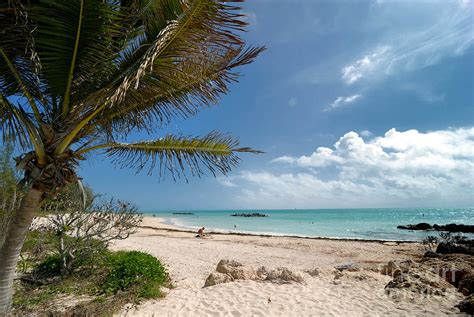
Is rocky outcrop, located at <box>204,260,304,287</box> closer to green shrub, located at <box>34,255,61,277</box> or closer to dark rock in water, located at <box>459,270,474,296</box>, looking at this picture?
dark rock in water, located at <box>459,270,474,296</box>

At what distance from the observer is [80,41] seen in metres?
3.43

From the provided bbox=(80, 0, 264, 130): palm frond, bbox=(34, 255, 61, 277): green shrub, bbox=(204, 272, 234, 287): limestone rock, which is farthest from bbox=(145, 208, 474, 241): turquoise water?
bbox=(80, 0, 264, 130): palm frond

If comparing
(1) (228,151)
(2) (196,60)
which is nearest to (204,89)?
(2) (196,60)

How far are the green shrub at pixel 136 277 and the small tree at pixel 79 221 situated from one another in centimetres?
100

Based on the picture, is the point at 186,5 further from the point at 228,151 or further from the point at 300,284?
the point at 300,284

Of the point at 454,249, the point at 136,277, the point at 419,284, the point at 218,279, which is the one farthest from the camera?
the point at 454,249

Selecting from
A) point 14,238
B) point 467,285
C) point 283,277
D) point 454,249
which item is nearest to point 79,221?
point 14,238

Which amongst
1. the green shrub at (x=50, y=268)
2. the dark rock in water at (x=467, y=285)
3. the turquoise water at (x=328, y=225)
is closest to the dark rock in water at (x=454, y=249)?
the dark rock in water at (x=467, y=285)

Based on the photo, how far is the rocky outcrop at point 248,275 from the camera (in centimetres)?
704

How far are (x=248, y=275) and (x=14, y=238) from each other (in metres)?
5.10

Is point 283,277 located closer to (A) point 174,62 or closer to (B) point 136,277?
(B) point 136,277

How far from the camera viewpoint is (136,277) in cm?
618

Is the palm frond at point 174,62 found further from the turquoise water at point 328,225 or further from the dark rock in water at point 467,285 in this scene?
the turquoise water at point 328,225

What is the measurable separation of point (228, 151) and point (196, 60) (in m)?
1.53
